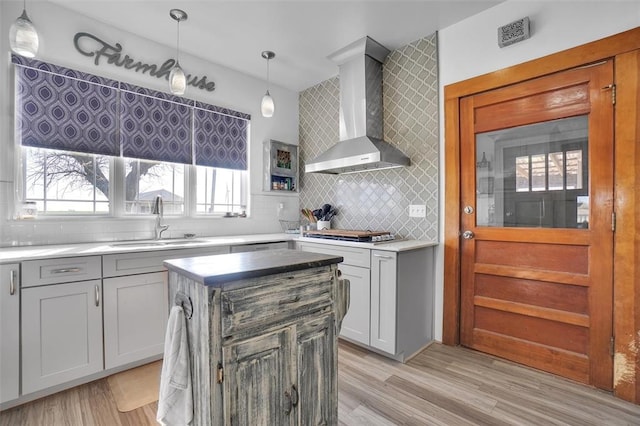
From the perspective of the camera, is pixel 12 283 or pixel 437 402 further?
pixel 437 402

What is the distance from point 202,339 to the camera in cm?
117

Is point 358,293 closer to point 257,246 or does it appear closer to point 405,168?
point 257,246

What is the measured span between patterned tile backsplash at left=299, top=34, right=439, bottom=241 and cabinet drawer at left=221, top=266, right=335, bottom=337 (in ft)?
5.88

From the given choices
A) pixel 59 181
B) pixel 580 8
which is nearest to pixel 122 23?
pixel 59 181

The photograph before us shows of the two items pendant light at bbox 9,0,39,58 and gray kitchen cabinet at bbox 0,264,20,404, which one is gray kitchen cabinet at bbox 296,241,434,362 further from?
pendant light at bbox 9,0,39,58

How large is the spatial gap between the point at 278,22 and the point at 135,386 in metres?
3.09

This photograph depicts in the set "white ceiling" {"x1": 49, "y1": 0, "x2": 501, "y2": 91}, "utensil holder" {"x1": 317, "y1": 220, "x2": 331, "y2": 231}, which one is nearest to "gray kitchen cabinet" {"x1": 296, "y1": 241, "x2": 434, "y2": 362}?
"utensil holder" {"x1": 317, "y1": 220, "x2": 331, "y2": 231}

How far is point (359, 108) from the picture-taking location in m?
3.15

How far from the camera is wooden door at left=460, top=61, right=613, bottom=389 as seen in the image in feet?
6.84

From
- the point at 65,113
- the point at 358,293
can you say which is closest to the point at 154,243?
the point at 65,113

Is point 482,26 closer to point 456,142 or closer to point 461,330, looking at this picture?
point 456,142

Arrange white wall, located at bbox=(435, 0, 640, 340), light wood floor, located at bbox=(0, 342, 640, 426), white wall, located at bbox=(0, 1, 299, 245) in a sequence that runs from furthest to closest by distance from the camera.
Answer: white wall, located at bbox=(0, 1, 299, 245) → white wall, located at bbox=(435, 0, 640, 340) → light wood floor, located at bbox=(0, 342, 640, 426)

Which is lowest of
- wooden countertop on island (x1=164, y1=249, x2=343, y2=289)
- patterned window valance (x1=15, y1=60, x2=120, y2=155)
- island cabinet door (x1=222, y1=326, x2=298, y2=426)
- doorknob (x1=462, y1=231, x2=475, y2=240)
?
island cabinet door (x1=222, y1=326, x2=298, y2=426)

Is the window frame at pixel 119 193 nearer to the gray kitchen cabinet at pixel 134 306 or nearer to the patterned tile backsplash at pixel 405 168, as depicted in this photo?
the gray kitchen cabinet at pixel 134 306
